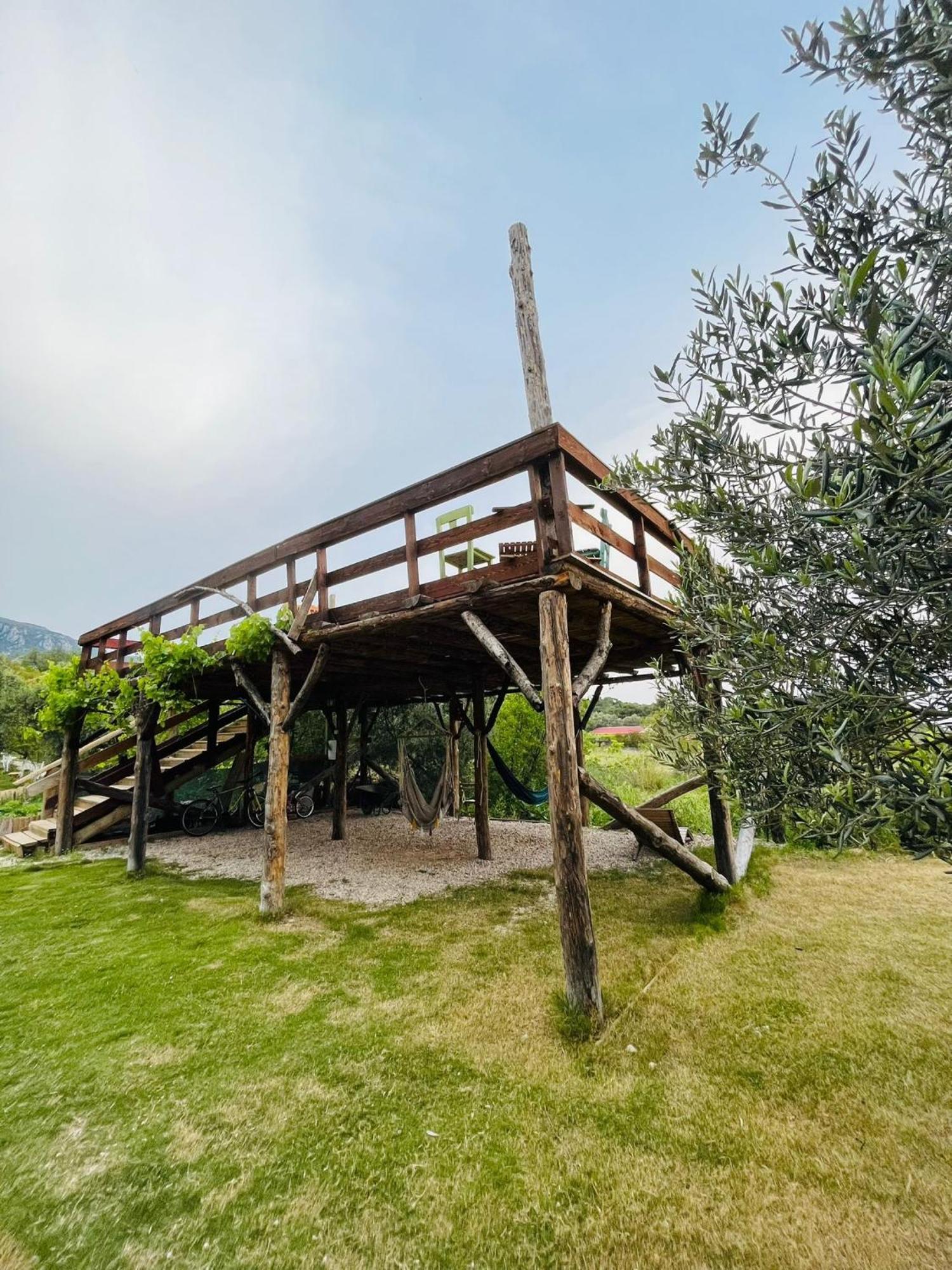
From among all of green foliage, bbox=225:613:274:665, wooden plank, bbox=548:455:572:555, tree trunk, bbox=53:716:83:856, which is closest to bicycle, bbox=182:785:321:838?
tree trunk, bbox=53:716:83:856

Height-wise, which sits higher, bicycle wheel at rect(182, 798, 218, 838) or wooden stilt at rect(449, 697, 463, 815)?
wooden stilt at rect(449, 697, 463, 815)

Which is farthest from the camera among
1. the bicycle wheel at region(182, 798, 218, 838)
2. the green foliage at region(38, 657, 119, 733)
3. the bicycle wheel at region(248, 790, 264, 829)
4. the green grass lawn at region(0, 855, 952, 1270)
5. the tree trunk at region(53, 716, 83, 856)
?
the bicycle wheel at region(248, 790, 264, 829)

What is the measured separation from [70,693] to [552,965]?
7.97 meters

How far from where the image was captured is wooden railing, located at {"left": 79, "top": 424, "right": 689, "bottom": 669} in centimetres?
351

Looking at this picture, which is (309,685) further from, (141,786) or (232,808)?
(232,808)

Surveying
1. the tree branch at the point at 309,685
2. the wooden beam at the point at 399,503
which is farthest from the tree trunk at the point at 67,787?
the tree branch at the point at 309,685

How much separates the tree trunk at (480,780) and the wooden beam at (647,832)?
337cm

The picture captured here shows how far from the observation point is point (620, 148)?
3.60 meters

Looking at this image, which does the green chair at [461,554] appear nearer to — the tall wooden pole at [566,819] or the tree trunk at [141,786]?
the tall wooden pole at [566,819]

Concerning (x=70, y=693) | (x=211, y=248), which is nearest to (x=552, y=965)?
(x=70, y=693)

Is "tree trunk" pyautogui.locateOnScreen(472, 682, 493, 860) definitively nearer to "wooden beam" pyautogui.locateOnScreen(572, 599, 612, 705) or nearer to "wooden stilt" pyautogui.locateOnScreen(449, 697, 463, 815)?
"wooden stilt" pyautogui.locateOnScreen(449, 697, 463, 815)

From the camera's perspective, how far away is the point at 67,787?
816cm

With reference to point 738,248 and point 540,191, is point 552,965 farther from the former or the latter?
point 540,191

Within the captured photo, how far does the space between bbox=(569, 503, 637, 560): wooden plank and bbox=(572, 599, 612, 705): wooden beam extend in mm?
550
